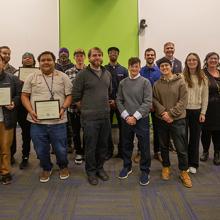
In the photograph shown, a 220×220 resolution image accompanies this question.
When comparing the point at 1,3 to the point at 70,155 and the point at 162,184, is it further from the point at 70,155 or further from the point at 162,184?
the point at 162,184

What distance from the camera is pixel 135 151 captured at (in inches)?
173

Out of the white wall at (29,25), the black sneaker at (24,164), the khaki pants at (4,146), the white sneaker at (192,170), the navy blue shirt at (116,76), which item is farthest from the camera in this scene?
the white wall at (29,25)

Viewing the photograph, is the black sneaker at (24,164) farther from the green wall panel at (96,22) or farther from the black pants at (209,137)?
the green wall panel at (96,22)

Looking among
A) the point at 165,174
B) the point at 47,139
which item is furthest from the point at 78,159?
the point at 165,174

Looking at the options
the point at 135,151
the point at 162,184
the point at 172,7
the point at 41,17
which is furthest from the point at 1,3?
the point at 162,184

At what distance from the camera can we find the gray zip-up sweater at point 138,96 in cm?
304

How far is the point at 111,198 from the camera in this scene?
281 cm

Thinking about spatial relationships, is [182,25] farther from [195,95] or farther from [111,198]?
[111,198]

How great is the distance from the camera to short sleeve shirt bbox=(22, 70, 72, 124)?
9.99 ft

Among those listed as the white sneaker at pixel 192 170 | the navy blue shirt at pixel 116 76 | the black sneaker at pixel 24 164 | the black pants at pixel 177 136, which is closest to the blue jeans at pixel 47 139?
the black sneaker at pixel 24 164

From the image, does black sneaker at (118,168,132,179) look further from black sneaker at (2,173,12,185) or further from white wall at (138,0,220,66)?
white wall at (138,0,220,66)

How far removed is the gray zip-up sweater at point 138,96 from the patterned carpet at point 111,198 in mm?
850

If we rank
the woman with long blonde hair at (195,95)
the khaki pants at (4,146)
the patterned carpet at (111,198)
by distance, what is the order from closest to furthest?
the patterned carpet at (111,198), the khaki pants at (4,146), the woman with long blonde hair at (195,95)

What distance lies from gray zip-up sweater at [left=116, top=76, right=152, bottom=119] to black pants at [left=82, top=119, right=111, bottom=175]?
0.32m
